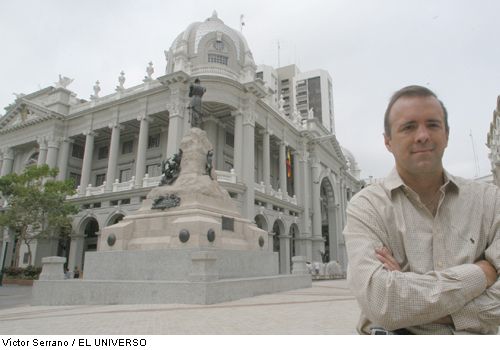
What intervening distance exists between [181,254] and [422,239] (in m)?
9.71

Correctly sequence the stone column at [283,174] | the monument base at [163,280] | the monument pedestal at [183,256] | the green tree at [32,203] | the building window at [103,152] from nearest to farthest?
1. the monument base at [163,280]
2. the monument pedestal at [183,256]
3. the green tree at [32,203]
4. the stone column at [283,174]
5. the building window at [103,152]

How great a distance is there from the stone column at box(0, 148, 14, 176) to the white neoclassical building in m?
0.11

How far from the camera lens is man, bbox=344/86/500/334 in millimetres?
1657

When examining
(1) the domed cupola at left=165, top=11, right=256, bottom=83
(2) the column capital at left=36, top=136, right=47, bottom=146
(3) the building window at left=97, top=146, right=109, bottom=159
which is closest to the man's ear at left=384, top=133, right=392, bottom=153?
(1) the domed cupola at left=165, top=11, right=256, bottom=83

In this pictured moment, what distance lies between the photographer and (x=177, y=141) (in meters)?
28.8

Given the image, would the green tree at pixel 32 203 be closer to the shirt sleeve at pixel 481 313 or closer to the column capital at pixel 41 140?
the column capital at pixel 41 140

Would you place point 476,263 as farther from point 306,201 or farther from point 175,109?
point 306,201

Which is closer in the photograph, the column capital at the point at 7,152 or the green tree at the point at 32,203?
the green tree at the point at 32,203

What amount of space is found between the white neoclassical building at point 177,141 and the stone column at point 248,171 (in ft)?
0.29

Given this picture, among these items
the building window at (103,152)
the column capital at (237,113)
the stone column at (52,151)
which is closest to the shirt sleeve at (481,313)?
the column capital at (237,113)

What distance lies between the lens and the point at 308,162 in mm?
42500

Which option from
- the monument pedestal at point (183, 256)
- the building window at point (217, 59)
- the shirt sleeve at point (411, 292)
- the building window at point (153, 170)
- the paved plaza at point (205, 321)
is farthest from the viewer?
the building window at point (153, 170)

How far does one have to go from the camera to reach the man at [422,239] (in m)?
1.66

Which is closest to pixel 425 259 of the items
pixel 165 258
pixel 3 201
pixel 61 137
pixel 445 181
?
pixel 445 181
